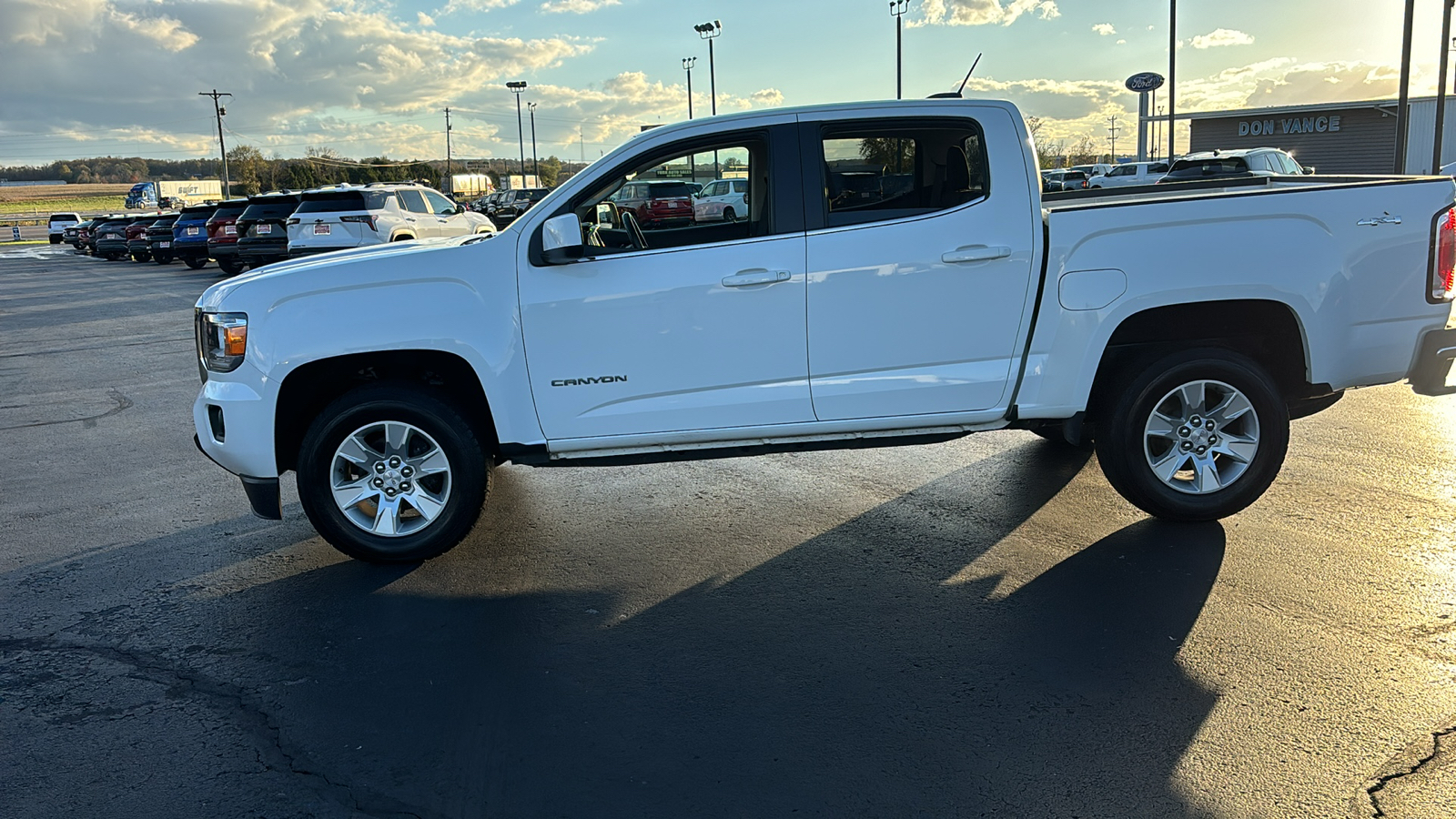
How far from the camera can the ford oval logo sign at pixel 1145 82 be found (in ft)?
140

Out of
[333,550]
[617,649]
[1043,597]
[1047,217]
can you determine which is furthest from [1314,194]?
[333,550]

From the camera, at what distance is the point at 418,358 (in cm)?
506

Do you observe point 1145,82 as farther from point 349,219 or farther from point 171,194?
point 171,194

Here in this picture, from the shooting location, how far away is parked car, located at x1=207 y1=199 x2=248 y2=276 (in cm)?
2453

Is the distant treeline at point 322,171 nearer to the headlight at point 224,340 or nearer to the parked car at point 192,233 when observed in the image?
the parked car at point 192,233

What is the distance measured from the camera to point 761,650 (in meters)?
4.07

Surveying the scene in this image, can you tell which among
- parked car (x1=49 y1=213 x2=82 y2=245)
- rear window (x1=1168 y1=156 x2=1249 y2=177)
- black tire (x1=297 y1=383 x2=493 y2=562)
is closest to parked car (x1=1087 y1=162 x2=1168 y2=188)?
rear window (x1=1168 y1=156 x2=1249 y2=177)

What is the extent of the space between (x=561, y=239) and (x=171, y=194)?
110748mm

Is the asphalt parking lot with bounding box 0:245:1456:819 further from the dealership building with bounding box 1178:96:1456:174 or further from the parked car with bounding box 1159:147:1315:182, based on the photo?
the dealership building with bounding box 1178:96:1456:174

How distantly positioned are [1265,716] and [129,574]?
485 centimetres

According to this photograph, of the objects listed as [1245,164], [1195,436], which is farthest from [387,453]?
[1245,164]

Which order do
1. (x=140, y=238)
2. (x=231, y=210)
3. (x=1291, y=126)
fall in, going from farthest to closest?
(x=1291, y=126)
(x=140, y=238)
(x=231, y=210)

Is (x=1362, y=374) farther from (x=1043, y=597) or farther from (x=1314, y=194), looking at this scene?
(x=1043, y=597)

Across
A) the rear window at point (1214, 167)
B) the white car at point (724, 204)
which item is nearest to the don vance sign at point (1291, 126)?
the rear window at point (1214, 167)
